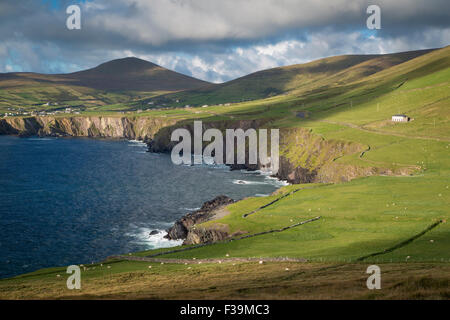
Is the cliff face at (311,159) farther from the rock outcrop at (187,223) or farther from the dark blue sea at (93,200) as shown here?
the rock outcrop at (187,223)

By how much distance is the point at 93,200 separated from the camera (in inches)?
4469

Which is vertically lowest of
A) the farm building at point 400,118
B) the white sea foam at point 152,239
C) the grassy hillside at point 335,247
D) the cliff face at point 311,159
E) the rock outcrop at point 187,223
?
the white sea foam at point 152,239

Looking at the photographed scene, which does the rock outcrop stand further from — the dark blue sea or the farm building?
the farm building

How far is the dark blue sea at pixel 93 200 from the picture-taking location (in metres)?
75.8

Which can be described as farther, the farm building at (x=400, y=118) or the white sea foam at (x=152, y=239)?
the farm building at (x=400, y=118)

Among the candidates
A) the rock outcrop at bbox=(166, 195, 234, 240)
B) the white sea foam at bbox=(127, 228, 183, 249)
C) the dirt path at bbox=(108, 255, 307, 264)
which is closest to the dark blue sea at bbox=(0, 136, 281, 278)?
the white sea foam at bbox=(127, 228, 183, 249)

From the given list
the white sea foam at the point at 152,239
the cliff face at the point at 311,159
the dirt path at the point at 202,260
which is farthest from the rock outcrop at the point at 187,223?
the cliff face at the point at 311,159

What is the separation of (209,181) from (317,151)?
38661 mm

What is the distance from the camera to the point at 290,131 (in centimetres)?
16525

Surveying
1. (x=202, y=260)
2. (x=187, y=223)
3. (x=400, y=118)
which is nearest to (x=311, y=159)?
(x=400, y=118)

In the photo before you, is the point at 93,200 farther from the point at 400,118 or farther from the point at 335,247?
the point at 400,118

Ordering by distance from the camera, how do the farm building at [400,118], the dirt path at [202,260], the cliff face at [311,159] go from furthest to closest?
the farm building at [400,118], the cliff face at [311,159], the dirt path at [202,260]
